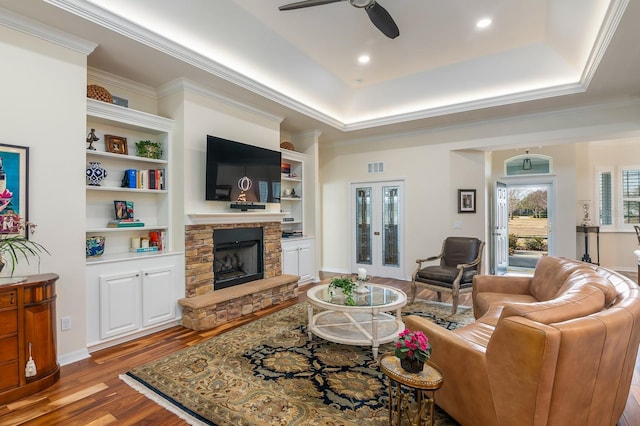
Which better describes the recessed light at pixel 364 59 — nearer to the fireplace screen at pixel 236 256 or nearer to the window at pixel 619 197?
the fireplace screen at pixel 236 256

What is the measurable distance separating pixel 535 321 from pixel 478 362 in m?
0.38

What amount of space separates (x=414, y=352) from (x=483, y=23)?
3.95m

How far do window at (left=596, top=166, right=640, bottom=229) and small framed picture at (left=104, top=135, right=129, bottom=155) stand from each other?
935 cm

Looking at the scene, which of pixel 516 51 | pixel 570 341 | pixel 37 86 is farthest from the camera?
pixel 516 51

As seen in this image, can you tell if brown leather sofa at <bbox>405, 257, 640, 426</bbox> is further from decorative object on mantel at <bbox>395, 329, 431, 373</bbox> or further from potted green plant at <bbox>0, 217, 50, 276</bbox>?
potted green plant at <bbox>0, 217, 50, 276</bbox>

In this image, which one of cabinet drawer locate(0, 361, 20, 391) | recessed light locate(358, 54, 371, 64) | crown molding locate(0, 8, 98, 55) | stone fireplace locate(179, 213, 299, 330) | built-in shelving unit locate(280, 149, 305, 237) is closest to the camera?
cabinet drawer locate(0, 361, 20, 391)

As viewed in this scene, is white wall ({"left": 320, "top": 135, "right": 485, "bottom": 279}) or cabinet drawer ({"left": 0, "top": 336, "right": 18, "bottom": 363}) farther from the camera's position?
white wall ({"left": 320, "top": 135, "right": 485, "bottom": 279})

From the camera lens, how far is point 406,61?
4.82 m

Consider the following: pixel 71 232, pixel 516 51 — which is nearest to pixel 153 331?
pixel 71 232

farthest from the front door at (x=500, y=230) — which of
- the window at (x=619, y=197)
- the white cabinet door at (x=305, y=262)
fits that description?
the white cabinet door at (x=305, y=262)

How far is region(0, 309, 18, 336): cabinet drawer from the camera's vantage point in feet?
7.71

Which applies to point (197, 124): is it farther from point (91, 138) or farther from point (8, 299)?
point (8, 299)

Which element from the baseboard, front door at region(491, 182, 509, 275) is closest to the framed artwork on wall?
the baseboard

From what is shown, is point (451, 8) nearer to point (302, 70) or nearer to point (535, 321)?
point (302, 70)
